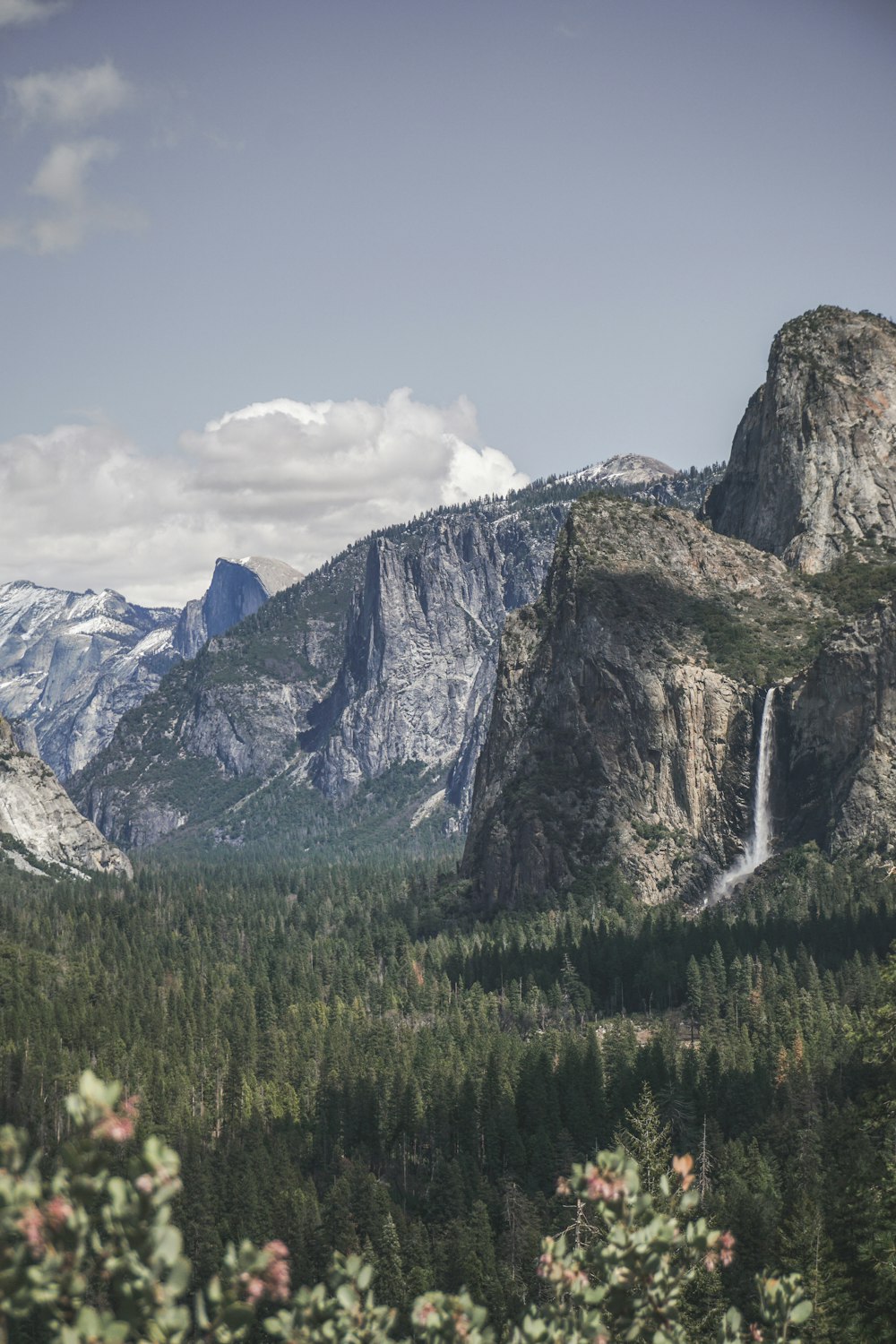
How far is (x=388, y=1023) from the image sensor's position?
6796 inches

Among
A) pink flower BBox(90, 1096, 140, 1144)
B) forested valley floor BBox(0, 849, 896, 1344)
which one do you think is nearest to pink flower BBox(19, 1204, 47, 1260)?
pink flower BBox(90, 1096, 140, 1144)

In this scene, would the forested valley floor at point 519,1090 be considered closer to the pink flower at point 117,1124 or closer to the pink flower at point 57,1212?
the pink flower at point 57,1212

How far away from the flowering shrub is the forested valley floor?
4030 centimetres

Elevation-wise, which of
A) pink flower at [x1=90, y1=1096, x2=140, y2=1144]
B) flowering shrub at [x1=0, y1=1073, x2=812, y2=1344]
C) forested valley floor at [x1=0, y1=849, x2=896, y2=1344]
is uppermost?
pink flower at [x1=90, y1=1096, x2=140, y2=1144]

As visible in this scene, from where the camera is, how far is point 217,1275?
18.3 metres

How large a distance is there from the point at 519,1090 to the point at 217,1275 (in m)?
111

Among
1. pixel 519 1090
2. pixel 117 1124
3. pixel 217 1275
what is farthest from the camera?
pixel 519 1090

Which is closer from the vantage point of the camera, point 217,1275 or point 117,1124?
point 117,1124

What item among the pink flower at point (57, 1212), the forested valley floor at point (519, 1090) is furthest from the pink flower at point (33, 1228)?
the forested valley floor at point (519, 1090)

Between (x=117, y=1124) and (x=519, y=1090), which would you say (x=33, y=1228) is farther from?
(x=519, y=1090)

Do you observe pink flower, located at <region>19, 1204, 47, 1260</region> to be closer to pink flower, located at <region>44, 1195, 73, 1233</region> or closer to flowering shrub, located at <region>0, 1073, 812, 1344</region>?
flowering shrub, located at <region>0, 1073, 812, 1344</region>

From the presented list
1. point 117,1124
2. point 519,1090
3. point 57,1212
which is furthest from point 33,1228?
point 519,1090

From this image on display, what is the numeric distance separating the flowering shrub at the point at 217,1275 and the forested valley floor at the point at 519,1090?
40.3m

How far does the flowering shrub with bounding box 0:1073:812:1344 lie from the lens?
17781mm
